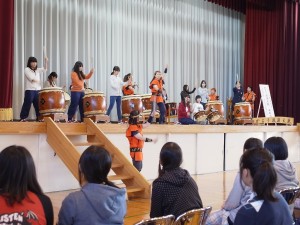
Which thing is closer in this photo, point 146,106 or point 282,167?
point 282,167

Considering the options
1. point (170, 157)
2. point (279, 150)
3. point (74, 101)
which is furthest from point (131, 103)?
point (170, 157)

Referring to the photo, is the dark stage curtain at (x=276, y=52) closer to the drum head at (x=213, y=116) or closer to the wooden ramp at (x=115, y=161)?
the drum head at (x=213, y=116)

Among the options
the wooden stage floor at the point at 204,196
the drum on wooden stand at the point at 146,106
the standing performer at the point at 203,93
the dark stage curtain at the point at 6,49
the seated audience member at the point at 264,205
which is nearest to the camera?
the seated audience member at the point at 264,205

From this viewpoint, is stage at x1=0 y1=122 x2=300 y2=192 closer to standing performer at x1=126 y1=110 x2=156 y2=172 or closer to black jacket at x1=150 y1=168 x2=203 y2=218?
standing performer at x1=126 y1=110 x2=156 y2=172

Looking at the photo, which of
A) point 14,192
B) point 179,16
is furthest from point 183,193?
point 179,16

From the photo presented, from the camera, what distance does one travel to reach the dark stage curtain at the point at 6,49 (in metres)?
8.02

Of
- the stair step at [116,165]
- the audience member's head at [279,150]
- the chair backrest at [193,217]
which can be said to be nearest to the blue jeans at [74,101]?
the stair step at [116,165]

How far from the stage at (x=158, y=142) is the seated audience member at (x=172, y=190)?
3.18 metres

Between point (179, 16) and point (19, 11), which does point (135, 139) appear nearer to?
point (19, 11)

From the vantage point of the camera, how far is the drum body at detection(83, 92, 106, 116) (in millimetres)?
7332

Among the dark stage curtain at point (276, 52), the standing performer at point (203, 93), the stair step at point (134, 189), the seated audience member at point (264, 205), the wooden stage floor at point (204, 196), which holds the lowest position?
the wooden stage floor at point (204, 196)

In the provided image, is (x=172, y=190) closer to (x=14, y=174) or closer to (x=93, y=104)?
(x=14, y=174)

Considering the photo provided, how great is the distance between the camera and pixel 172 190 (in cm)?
277

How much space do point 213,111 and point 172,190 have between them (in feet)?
24.5
